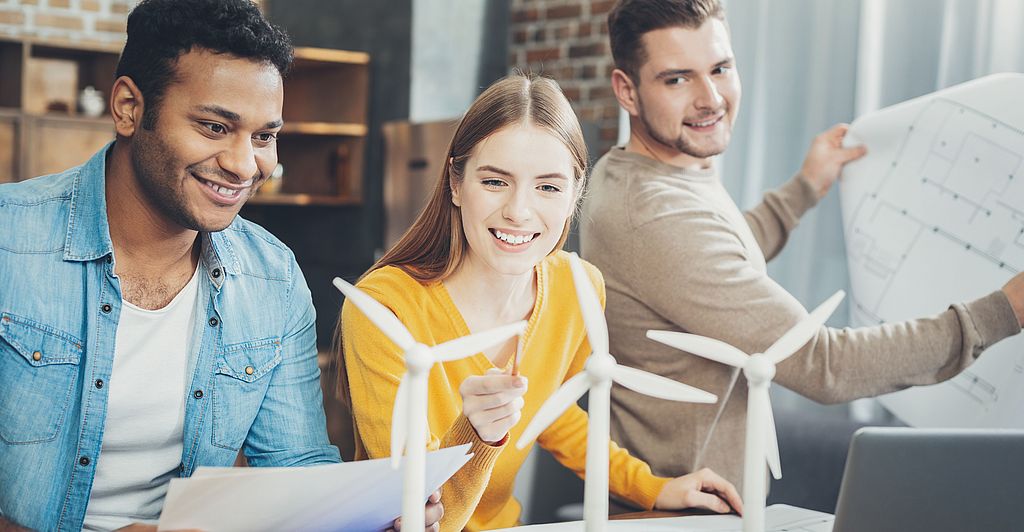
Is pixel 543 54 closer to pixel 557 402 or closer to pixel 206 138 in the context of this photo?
pixel 206 138

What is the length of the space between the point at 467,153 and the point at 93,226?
1.98 feet

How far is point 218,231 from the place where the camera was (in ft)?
5.44

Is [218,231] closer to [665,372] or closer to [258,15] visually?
[258,15]

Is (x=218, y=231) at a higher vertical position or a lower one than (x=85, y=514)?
higher

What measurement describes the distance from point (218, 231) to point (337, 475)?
0.61m

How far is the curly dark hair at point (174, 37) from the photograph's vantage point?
1514 millimetres

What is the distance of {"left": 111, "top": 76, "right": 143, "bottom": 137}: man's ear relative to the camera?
154cm

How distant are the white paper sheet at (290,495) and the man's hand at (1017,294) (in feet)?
3.68

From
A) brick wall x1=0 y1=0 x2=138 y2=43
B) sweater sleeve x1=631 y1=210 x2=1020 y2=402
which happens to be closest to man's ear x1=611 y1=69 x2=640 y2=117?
sweater sleeve x1=631 y1=210 x2=1020 y2=402

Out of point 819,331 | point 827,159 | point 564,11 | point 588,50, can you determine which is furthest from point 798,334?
point 564,11

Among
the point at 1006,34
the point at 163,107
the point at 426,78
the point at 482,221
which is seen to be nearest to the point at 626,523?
the point at 482,221

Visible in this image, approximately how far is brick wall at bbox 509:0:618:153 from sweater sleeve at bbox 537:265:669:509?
2015 millimetres

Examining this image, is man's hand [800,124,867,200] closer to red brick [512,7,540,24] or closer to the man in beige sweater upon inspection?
the man in beige sweater

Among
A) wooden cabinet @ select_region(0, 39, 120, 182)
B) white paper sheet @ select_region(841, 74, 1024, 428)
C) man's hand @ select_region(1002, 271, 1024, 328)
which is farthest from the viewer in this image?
wooden cabinet @ select_region(0, 39, 120, 182)
